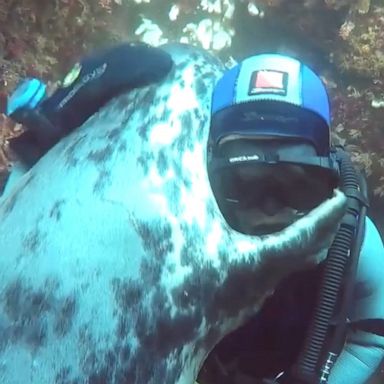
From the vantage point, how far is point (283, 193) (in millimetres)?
1401

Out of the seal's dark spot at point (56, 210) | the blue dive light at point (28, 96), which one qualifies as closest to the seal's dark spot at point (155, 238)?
the seal's dark spot at point (56, 210)

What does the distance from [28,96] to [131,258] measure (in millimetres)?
558

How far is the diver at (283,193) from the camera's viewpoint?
4.47ft

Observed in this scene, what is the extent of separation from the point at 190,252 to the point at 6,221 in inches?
12.7

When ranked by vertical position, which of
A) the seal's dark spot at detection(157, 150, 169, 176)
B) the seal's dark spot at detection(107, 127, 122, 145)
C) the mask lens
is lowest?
the mask lens

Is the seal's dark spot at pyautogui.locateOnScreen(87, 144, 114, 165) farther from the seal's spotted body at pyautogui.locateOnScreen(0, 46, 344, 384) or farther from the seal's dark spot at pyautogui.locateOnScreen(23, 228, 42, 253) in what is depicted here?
the seal's dark spot at pyautogui.locateOnScreen(23, 228, 42, 253)

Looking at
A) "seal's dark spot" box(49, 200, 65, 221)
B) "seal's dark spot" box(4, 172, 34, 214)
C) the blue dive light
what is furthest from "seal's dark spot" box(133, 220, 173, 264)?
the blue dive light

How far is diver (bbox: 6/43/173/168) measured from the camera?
127 cm

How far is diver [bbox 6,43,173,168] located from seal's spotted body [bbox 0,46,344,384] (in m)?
Result: 0.07

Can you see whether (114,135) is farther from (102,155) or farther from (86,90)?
(86,90)

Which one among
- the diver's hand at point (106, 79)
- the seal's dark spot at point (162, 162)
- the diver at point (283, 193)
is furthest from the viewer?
the diver at point (283, 193)

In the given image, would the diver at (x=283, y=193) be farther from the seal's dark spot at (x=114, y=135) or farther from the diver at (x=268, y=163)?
the seal's dark spot at (x=114, y=135)

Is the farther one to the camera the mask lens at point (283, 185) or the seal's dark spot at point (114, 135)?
the mask lens at point (283, 185)

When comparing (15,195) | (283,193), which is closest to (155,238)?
(15,195)
